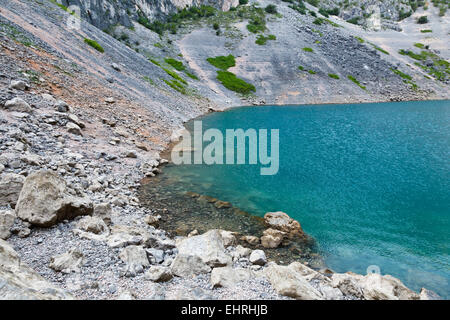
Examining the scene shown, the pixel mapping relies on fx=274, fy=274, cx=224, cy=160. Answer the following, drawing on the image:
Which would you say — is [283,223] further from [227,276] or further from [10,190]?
[10,190]

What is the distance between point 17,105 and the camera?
21812mm

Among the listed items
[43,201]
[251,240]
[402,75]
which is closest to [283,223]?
[251,240]

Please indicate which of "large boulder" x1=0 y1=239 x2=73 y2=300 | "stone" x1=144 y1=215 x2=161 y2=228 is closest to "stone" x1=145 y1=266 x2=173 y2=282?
"large boulder" x1=0 y1=239 x2=73 y2=300

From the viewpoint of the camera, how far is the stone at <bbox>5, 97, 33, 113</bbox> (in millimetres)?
21469

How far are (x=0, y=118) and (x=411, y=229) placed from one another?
28725 millimetres

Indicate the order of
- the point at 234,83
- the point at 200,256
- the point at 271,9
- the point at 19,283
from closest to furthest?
the point at 19,283 → the point at 200,256 → the point at 234,83 → the point at 271,9

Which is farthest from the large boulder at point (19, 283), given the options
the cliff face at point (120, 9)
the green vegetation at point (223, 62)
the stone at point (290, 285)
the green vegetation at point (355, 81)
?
the green vegetation at point (355, 81)

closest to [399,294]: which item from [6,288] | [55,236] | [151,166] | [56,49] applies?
[6,288]

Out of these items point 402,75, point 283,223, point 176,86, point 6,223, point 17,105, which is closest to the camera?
point 6,223

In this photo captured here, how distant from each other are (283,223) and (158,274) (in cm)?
985

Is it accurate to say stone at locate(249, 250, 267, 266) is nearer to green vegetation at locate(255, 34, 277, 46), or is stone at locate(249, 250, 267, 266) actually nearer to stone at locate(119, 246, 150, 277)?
stone at locate(119, 246, 150, 277)

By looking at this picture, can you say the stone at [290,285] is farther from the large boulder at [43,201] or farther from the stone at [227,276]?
the large boulder at [43,201]

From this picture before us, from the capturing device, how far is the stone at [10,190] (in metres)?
11.2
